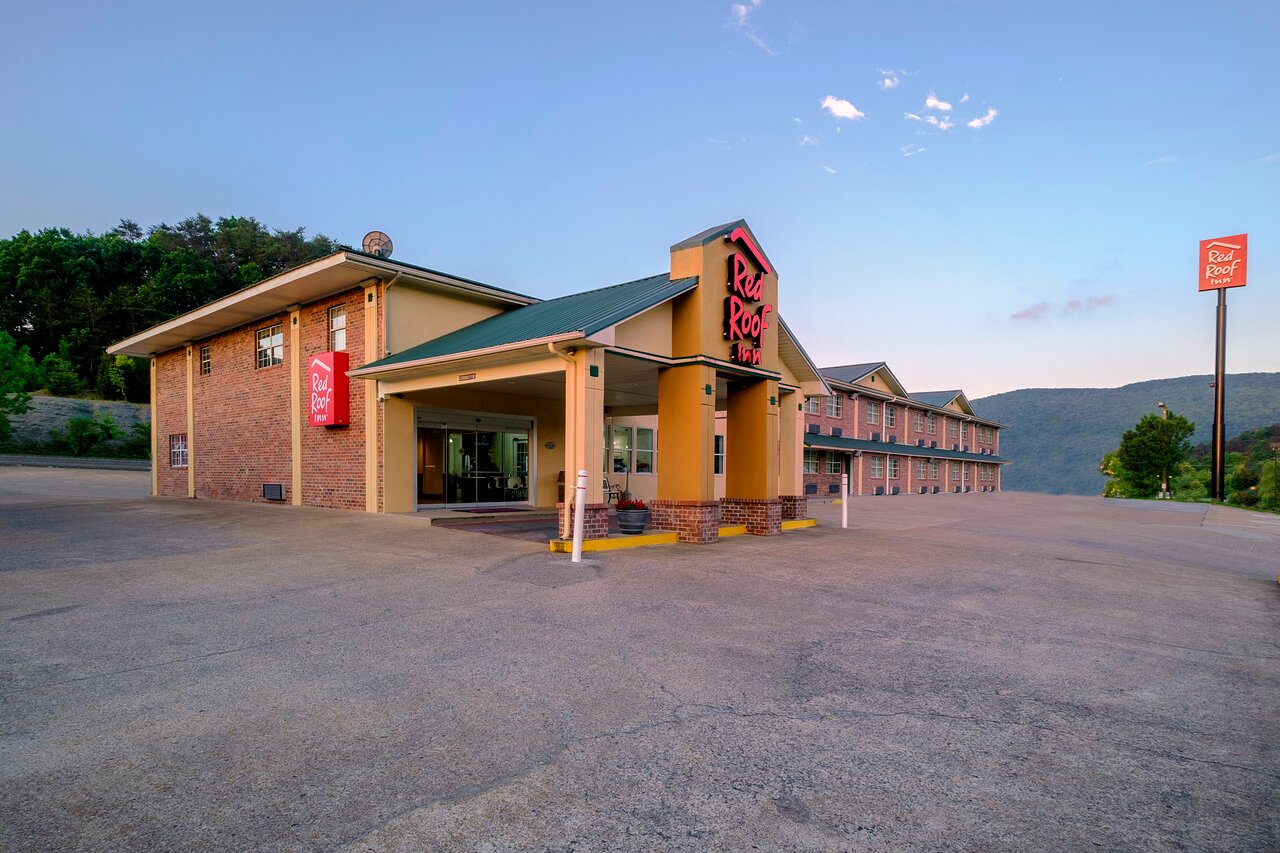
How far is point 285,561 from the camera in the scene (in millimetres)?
9367

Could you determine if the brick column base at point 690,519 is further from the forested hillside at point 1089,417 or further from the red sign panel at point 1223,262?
the forested hillside at point 1089,417

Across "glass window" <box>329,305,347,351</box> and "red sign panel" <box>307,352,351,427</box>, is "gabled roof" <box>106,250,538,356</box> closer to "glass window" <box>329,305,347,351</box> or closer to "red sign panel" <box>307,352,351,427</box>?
"glass window" <box>329,305,347,351</box>

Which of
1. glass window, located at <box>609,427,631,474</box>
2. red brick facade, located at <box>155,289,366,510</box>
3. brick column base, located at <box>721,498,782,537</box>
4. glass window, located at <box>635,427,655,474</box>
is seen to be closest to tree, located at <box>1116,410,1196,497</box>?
glass window, located at <box>635,427,655,474</box>

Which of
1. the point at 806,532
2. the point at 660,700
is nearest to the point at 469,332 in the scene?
the point at 806,532

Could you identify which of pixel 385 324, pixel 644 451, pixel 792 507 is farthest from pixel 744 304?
pixel 644 451

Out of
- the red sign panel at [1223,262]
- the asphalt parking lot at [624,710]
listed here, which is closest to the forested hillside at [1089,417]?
the red sign panel at [1223,262]

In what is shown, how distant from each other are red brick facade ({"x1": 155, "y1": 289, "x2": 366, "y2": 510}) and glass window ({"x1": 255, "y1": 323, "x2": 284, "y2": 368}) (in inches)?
6.8

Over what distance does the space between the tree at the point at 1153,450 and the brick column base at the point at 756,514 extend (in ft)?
160

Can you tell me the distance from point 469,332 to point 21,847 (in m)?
14.1

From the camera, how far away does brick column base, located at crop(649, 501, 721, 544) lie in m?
12.3

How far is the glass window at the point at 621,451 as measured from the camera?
82.7 ft

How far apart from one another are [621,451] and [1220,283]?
127 feet

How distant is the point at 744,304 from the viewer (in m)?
13.8

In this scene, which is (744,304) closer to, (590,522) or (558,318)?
(558,318)
